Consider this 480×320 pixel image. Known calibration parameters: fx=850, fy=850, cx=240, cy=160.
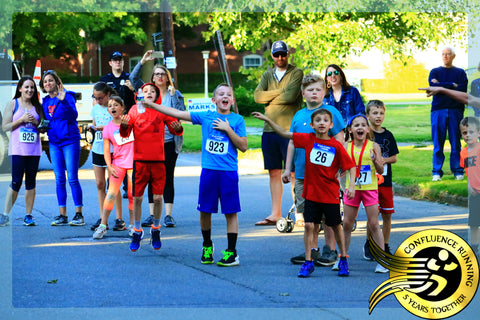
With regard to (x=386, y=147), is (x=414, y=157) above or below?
below

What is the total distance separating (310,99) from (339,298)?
89.6 inches

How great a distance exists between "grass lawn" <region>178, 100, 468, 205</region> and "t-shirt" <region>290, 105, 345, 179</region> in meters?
3.86

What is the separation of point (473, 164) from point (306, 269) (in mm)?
1933

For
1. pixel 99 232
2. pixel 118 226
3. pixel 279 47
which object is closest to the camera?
pixel 99 232

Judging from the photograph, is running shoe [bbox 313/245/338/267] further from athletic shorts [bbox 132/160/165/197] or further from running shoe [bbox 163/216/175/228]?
running shoe [bbox 163/216/175/228]

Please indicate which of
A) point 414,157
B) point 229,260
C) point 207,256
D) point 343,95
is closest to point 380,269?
point 229,260

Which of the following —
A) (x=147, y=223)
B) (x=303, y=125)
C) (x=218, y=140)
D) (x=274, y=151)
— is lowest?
(x=147, y=223)

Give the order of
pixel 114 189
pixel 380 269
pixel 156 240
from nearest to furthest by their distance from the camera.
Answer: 1. pixel 380 269
2. pixel 156 240
3. pixel 114 189

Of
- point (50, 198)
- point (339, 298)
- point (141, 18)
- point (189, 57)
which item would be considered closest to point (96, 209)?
point (50, 198)

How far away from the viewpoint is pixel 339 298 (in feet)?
22.2

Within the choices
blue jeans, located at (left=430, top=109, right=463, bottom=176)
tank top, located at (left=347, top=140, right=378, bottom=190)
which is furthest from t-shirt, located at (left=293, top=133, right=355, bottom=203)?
blue jeans, located at (left=430, top=109, right=463, bottom=176)

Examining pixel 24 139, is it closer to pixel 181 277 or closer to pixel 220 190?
pixel 220 190

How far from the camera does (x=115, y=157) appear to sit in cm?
999

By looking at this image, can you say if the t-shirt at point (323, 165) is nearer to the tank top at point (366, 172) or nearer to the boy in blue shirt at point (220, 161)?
the tank top at point (366, 172)
